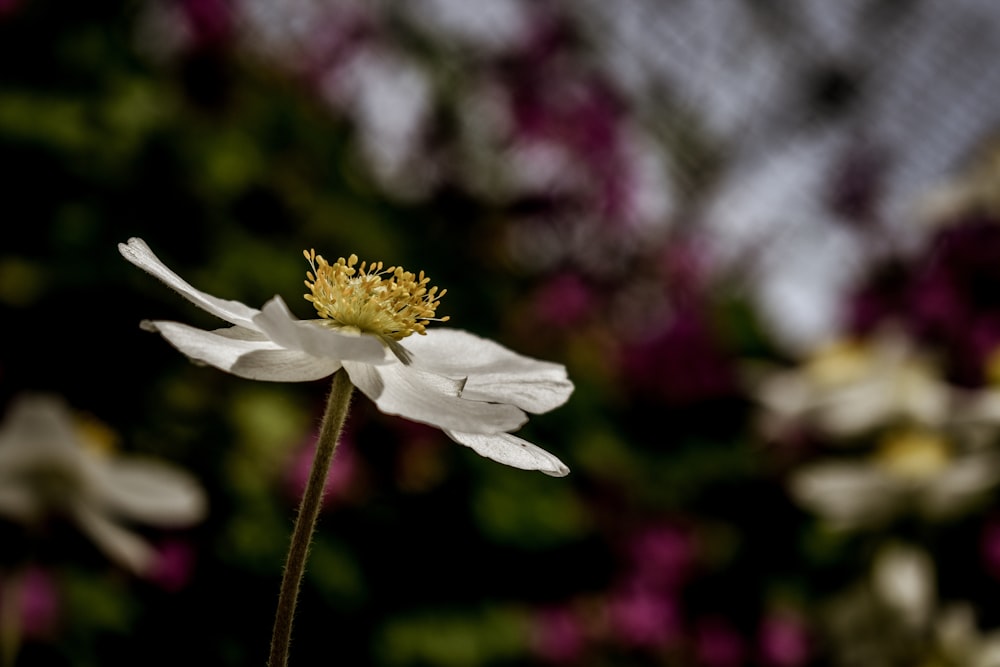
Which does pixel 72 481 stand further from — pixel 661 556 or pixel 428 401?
pixel 661 556

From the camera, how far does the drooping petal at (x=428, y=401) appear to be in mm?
316

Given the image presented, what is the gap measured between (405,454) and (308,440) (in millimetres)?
137

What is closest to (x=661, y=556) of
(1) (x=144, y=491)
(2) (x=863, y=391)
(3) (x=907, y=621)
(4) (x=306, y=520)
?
(2) (x=863, y=391)

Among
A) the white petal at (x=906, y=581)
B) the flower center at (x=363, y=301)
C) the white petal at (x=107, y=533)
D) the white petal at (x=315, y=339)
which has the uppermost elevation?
the white petal at (x=906, y=581)

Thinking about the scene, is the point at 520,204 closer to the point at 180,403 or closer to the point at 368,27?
the point at 368,27

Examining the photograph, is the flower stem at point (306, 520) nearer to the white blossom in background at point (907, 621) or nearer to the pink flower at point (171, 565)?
the white blossom in background at point (907, 621)

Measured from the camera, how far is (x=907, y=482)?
0.99m

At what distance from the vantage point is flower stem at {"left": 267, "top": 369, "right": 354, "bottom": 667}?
26 cm

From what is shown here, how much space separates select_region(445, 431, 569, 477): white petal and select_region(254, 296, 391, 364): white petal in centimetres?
4

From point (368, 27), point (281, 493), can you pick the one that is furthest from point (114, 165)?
point (368, 27)

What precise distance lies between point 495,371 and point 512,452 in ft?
0.20

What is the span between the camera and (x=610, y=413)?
181 cm

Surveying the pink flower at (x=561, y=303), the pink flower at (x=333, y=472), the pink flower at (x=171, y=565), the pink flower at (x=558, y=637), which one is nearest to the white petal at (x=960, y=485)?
the pink flower at (x=558, y=637)

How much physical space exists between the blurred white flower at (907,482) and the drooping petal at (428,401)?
0.73m
